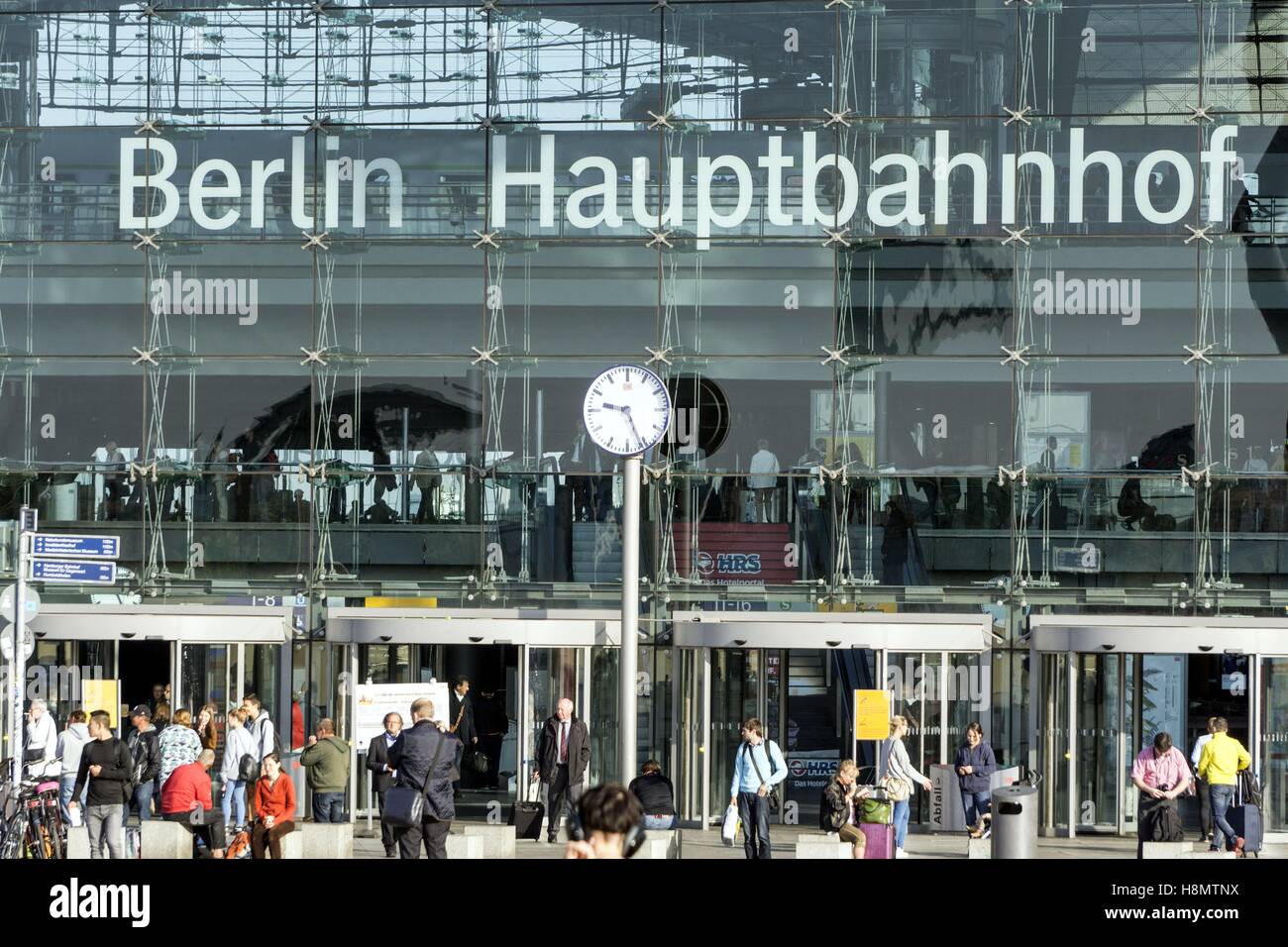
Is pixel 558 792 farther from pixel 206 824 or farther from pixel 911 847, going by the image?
pixel 206 824

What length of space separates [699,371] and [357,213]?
13.8 ft

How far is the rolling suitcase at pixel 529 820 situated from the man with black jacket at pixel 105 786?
4.45 m

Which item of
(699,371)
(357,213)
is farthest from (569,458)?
(357,213)

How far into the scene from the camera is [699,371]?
23.5 meters

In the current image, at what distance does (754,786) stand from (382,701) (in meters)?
4.24

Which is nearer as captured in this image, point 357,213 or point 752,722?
point 752,722

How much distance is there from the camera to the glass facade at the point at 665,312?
23.0 m

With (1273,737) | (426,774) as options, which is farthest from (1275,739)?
(426,774)

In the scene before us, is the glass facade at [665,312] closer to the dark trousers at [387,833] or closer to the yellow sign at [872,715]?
the yellow sign at [872,715]

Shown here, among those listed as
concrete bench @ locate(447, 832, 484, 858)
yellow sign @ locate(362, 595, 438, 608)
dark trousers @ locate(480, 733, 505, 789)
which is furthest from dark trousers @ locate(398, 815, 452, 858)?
yellow sign @ locate(362, 595, 438, 608)

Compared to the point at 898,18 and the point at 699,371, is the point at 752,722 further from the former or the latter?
the point at 898,18

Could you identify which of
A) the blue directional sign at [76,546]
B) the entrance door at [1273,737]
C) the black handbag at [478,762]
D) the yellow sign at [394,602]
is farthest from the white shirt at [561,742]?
the entrance door at [1273,737]

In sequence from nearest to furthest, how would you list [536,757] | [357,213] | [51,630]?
[536,757] < [51,630] < [357,213]

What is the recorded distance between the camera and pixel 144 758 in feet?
60.2
